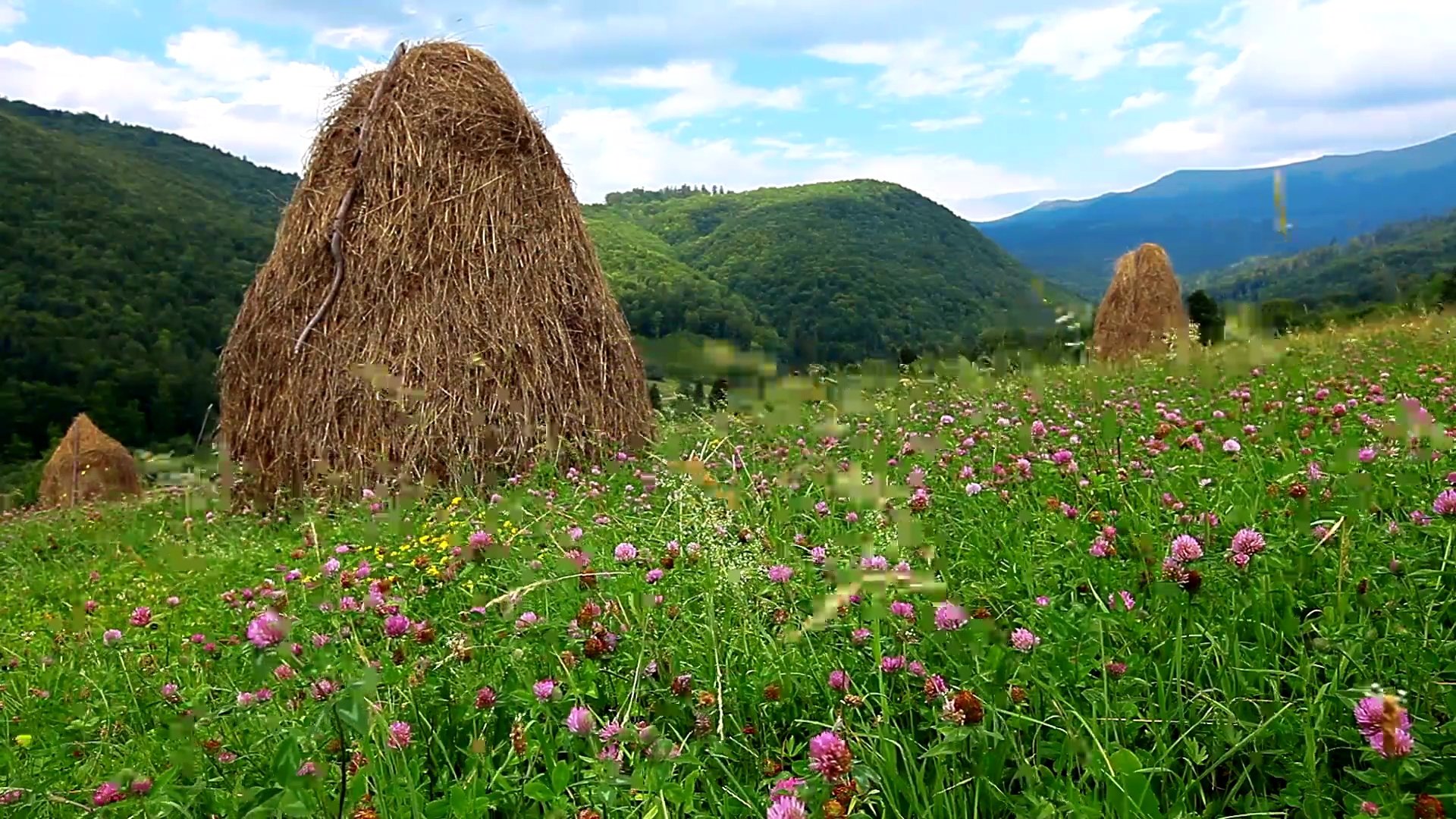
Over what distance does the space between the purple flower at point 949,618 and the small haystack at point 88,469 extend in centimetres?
1520

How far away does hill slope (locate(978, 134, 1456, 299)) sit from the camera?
36.6ft

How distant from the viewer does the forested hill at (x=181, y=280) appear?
30.1 m

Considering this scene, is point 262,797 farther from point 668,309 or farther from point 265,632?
point 668,309

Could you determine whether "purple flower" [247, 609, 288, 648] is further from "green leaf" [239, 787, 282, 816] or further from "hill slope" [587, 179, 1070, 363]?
"hill slope" [587, 179, 1070, 363]

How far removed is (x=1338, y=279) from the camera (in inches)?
866

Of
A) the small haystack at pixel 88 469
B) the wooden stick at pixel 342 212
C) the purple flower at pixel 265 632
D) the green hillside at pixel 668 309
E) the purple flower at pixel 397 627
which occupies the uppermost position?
the wooden stick at pixel 342 212

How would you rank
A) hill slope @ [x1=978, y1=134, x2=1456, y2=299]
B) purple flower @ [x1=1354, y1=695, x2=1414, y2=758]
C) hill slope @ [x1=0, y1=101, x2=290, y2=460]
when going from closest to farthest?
purple flower @ [x1=1354, y1=695, x2=1414, y2=758]
hill slope @ [x1=978, y1=134, x2=1456, y2=299]
hill slope @ [x1=0, y1=101, x2=290, y2=460]

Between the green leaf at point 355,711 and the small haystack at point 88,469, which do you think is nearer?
the green leaf at point 355,711

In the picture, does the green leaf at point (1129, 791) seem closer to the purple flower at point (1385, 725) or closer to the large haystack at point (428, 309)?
the purple flower at point (1385, 725)

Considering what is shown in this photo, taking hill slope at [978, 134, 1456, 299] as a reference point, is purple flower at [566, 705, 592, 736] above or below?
below

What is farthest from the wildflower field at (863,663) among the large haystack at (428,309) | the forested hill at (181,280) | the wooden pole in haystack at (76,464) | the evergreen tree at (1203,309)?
the evergreen tree at (1203,309)

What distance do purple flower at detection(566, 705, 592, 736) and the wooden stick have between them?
6.29 m

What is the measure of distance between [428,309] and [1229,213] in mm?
41784

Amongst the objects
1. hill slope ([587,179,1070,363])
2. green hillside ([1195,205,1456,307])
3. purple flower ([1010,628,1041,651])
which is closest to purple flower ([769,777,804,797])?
purple flower ([1010,628,1041,651])
